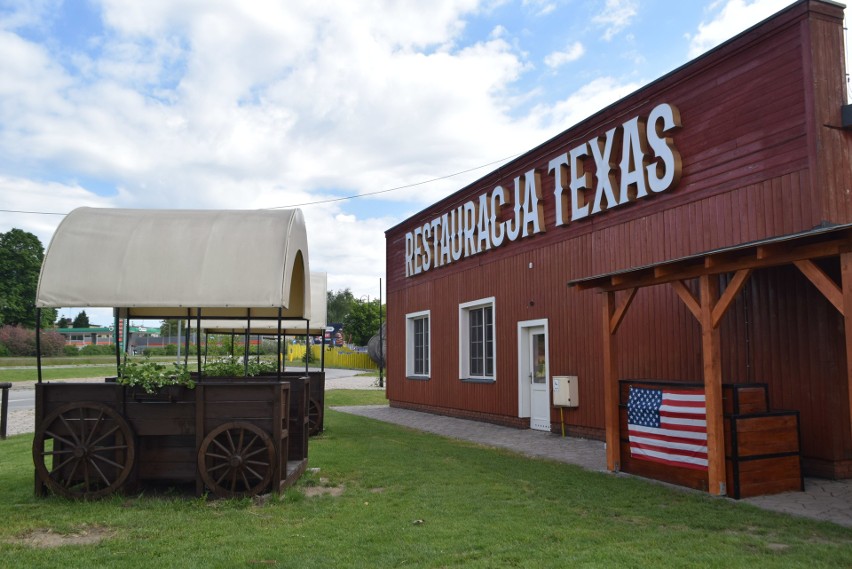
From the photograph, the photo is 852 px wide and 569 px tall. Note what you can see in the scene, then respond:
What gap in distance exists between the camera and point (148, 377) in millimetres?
7000

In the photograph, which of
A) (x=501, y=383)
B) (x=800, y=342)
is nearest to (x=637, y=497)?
(x=800, y=342)

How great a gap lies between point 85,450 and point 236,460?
4.89 feet

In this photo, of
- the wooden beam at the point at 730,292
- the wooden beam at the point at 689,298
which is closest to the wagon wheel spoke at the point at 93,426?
the wooden beam at the point at 689,298

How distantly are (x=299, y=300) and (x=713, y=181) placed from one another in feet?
18.7

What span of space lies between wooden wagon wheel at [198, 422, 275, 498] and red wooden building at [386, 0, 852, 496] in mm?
4185

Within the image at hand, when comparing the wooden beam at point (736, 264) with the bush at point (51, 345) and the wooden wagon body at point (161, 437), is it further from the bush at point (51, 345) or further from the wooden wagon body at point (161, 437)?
the bush at point (51, 345)

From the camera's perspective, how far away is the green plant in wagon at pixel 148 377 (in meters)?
6.98

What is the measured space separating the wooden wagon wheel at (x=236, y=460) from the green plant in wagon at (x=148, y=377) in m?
0.61

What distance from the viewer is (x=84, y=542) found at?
5406mm

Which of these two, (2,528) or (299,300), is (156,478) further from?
(299,300)

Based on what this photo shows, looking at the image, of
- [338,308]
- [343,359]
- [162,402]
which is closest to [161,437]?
[162,402]

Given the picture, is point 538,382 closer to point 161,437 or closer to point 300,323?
point 300,323

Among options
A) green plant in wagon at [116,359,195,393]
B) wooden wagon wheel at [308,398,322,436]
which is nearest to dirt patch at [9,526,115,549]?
green plant in wagon at [116,359,195,393]

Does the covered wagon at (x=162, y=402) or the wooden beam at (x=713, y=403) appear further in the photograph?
the wooden beam at (x=713, y=403)
